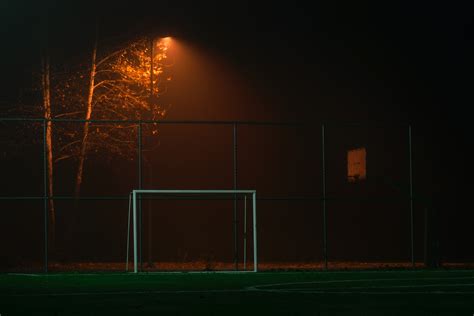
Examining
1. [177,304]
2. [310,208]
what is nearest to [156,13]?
[310,208]

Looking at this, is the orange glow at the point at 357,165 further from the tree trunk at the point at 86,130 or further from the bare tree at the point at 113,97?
the tree trunk at the point at 86,130

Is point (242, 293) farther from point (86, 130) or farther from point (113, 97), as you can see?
point (113, 97)

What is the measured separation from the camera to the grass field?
42.5ft

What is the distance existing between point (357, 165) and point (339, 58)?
484cm

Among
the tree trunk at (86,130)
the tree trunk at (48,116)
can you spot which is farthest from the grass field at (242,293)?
the tree trunk at (86,130)

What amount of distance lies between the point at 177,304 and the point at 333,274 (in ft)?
25.9

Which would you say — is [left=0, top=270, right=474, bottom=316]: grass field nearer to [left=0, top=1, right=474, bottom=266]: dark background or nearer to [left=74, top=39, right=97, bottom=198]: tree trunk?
[left=74, top=39, right=97, bottom=198]: tree trunk

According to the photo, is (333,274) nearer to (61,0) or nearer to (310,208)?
(310,208)

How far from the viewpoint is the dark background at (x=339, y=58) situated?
2870 centimetres

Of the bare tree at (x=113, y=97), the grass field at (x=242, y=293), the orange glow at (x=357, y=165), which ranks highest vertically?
the bare tree at (x=113, y=97)

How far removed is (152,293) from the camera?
15711mm

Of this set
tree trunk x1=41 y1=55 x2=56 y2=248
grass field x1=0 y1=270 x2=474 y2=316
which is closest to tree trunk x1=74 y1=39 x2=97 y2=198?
tree trunk x1=41 y1=55 x2=56 y2=248

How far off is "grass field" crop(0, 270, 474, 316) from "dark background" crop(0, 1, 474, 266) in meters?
7.96

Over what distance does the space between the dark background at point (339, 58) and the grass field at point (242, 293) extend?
7.96 meters
